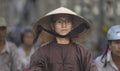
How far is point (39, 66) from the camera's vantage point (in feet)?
33.1

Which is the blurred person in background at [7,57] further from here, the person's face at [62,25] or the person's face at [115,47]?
the person's face at [62,25]

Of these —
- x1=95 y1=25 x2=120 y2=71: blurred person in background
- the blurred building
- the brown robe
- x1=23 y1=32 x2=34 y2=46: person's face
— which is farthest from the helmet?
the blurred building

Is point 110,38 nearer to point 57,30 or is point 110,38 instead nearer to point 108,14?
point 57,30

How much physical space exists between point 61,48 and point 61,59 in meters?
0.16

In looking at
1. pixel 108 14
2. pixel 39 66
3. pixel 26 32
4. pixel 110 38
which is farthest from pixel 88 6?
pixel 39 66

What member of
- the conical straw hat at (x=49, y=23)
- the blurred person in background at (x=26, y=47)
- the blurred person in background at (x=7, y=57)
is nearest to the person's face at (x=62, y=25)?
the conical straw hat at (x=49, y=23)

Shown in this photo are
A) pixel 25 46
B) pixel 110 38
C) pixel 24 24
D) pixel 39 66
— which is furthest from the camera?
pixel 24 24

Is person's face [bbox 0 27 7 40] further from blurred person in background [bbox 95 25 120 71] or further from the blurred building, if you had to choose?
the blurred building

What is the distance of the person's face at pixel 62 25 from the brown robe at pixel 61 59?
172 millimetres

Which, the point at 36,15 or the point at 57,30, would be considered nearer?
the point at 57,30

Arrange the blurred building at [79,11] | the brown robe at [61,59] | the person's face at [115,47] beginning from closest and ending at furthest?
the brown robe at [61,59]
the person's face at [115,47]
the blurred building at [79,11]

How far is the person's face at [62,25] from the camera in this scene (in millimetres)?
10266

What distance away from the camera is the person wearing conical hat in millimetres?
10117

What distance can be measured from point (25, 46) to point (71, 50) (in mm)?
5394
